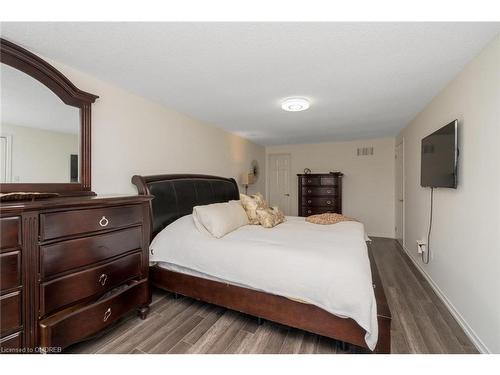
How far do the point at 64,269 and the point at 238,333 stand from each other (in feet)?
4.16

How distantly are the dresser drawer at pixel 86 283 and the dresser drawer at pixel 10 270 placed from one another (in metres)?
0.12

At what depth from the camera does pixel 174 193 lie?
2580 mm

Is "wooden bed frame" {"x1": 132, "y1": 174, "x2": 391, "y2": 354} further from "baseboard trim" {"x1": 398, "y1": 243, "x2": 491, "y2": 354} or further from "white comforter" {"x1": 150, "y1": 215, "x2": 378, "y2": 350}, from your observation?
"baseboard trim" {"x1": 398, "y1": 243, "x2": 491, "y2": 354}

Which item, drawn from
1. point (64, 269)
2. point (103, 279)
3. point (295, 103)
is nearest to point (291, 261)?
point (103, 279)


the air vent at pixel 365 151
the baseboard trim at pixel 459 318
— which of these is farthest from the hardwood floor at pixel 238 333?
the air vent at pixel 365 151

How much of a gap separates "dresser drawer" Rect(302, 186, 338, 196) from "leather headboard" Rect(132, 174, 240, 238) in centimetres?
230

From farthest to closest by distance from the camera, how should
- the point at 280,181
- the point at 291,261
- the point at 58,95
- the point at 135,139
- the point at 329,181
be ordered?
1. the point at 280,181
2. the point at 329,181
3. the point at 135,139
4. the point at 58,95
5. the point at 291,261

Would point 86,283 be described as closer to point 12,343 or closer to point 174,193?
point 12,343

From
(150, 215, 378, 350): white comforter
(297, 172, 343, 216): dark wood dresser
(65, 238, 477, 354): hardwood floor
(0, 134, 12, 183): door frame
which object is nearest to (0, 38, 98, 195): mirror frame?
(0, 134, 12, 183): door frame

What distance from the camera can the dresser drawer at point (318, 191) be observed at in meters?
4.81
